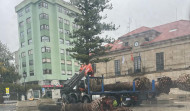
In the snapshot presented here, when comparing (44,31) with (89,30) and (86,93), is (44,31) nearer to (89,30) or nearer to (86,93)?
(89,30)

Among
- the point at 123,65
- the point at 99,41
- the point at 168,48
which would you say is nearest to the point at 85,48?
the point at 99,41

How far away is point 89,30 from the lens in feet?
51.0

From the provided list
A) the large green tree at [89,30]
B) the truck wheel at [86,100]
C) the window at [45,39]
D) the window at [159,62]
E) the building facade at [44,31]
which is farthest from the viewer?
the window at [159,62]

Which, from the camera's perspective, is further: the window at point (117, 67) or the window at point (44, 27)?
the window at point (117, 67)

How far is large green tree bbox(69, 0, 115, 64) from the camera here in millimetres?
15328

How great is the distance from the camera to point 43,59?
A: 1370 cm

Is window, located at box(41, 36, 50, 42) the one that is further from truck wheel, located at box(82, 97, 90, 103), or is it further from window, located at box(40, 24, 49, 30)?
truck wheel, located at box(82, 97, 90, 103)

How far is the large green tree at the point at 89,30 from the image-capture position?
15.3 m

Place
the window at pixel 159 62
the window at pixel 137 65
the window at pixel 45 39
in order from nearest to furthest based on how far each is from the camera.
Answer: the window at pixel 45 39, the window at pixel 159 62, the window at pixel 137 65

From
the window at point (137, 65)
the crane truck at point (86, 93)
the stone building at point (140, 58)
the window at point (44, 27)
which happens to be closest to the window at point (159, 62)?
the stone building at point (140, 58)

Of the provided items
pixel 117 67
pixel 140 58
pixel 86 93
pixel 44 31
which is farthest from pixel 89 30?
pixel 117 67

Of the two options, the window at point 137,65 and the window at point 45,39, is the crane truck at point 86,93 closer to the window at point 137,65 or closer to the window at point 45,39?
the window at point 45,39

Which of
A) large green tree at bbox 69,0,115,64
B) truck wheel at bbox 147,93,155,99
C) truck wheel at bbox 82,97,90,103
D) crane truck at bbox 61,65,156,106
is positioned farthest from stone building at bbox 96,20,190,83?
truck wheel at bbox 147,93,155,99

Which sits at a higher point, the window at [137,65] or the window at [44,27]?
the window at [44,27]
